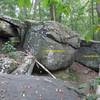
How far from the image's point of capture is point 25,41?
9953mm

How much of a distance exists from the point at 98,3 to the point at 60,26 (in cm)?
816

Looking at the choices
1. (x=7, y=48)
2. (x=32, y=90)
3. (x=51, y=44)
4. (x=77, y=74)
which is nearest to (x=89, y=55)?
(x=77, y=74)

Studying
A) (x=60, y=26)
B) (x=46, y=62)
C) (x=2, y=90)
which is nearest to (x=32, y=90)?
(x=2, y=90)

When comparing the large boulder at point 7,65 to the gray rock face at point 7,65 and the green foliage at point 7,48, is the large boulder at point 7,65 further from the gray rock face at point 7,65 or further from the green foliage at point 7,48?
the green foliage at point 7,48

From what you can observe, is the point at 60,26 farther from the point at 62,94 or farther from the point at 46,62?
the point at 62,94

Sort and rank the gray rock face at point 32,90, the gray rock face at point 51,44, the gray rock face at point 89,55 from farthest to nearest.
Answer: the gray rock face at point 89,55 < the gray rock face at point 51,44 < the gray rock face at point 32,90

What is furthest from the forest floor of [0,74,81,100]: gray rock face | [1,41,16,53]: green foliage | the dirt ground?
[0,74,81,100]: gray rock face

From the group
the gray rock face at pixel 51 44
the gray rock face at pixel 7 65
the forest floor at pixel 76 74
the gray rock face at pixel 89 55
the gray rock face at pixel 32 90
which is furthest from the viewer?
the gray rock face at pixel 89 55

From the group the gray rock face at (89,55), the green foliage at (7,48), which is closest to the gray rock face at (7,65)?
the green foliage at (7,48)

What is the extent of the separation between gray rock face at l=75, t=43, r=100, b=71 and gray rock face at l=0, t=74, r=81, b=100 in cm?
381

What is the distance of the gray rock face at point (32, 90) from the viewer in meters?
5.80

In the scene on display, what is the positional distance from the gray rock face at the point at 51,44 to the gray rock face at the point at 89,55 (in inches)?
36.5

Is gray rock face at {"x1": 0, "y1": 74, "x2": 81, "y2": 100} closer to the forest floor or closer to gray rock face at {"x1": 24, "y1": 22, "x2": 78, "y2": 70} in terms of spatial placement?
the forest floor

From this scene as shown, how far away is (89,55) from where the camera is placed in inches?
422
